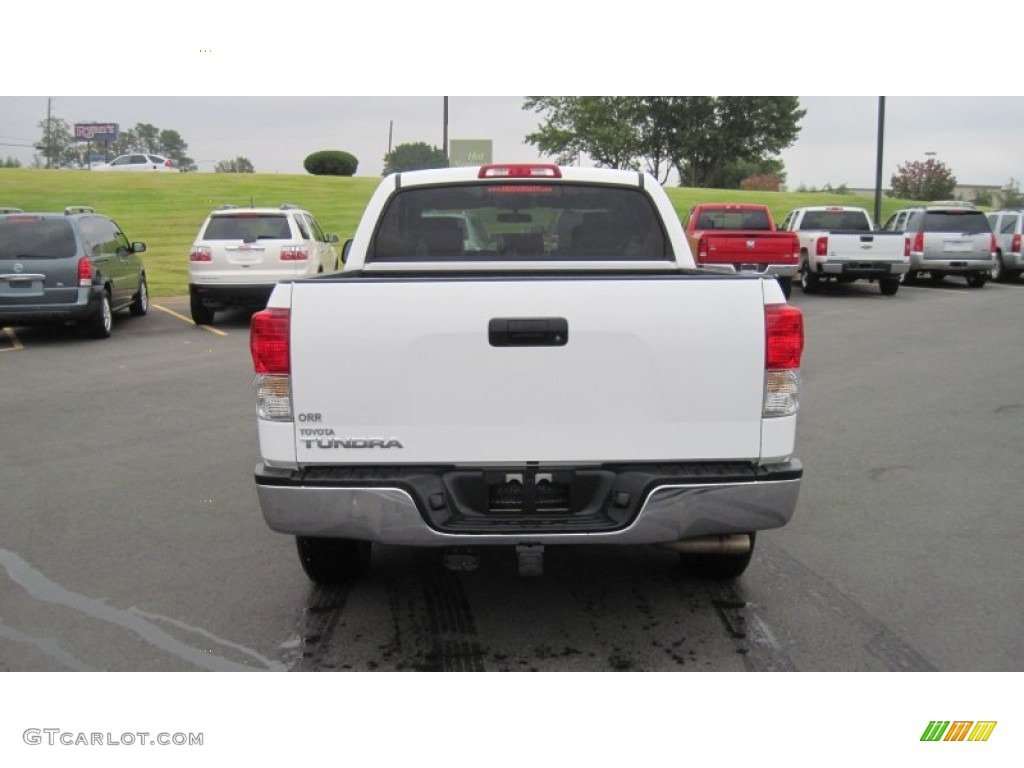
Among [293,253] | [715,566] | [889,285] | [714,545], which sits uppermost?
[293,253]

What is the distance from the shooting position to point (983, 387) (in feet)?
35.7

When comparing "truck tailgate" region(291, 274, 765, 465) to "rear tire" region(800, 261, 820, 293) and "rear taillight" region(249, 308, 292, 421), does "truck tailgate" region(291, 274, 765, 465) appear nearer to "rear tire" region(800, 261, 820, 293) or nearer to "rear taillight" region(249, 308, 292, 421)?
"rear taillight" region(249, 308, 292, 421)

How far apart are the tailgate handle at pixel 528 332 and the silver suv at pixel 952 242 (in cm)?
2090

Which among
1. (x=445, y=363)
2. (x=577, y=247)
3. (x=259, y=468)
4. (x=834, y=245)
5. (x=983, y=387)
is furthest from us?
(x=834, y=245)

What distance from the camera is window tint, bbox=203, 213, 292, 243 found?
53.7 ft

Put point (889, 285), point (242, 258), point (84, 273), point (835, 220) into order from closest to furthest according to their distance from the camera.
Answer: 1. point (84, 273)
2. point (242, 258)
3. point (889, 285)
4. point (835, 220)

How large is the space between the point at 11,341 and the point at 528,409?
13.1 m

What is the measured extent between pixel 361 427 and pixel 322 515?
0.37 m

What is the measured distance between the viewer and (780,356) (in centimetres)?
394

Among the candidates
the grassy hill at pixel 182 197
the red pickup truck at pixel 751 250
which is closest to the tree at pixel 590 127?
the grassy hill at pixel 182 197

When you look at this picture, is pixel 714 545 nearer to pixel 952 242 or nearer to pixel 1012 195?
pixel 952 242
